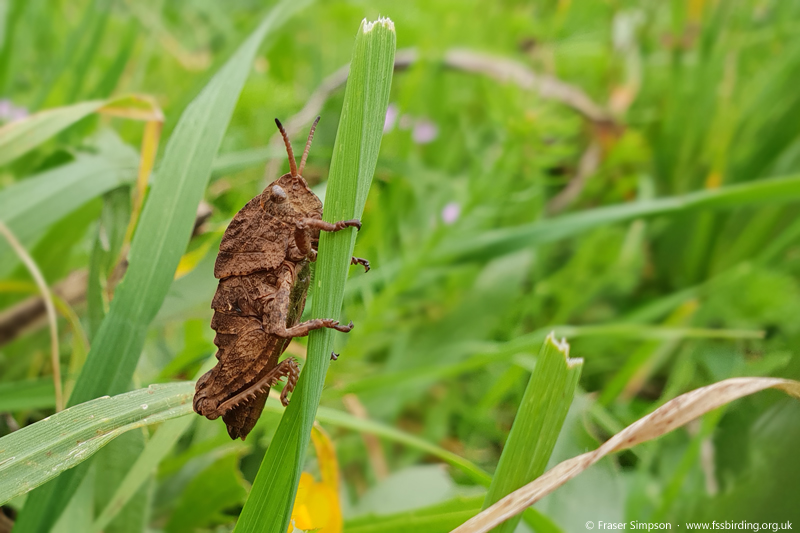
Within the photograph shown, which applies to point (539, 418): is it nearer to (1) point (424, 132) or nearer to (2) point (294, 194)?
(2) point (294, 194)

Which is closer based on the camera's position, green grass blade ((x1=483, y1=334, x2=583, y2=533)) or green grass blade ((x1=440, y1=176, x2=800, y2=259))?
green grass blade ((x1=483, y1=334, x2=583, y2=533))

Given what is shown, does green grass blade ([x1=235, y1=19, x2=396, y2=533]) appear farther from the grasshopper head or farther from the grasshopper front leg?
the grasshopper head

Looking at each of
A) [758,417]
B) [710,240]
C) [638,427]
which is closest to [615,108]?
[710,240]

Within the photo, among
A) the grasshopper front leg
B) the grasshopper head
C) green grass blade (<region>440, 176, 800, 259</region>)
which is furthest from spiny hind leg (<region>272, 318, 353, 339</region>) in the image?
green grass blade (<region>440, 176, 800, 259</region>)

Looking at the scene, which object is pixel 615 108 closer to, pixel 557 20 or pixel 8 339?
pixel 557 20

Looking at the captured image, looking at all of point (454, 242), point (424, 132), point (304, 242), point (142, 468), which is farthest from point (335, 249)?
point (424, 132)
